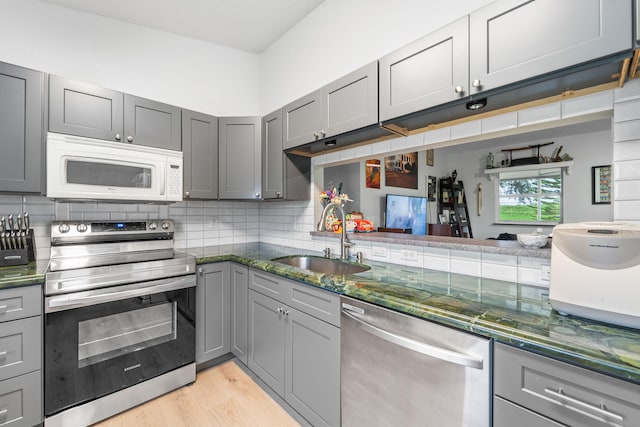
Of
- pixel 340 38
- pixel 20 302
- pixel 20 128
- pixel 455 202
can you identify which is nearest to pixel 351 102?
pixel 340 38

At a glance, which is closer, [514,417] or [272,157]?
[514,417]

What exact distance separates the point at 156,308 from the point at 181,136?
53.7 inches

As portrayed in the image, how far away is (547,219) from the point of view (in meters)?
4.00

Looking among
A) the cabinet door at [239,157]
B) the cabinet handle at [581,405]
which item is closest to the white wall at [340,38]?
the cabinet door at [239,157]

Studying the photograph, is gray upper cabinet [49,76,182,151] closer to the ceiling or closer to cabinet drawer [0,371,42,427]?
the ceiling

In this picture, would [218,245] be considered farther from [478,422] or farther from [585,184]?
[585,184]

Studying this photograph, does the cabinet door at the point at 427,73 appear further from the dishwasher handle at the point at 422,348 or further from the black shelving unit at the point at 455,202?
the black shelving unit at the point at 455,202

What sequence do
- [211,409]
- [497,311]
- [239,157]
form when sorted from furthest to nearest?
[239,157] < [211,409] < [497,311]

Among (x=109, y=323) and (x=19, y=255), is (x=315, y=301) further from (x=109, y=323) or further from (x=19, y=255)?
(x=19, y=255)

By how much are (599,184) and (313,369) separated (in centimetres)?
392

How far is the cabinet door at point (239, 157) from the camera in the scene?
256 cm

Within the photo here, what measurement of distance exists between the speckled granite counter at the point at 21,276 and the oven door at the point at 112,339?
5.6 inches

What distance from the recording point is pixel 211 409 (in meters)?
1.84

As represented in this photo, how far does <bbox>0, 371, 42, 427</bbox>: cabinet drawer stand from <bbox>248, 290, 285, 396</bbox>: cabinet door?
1.18 meters
